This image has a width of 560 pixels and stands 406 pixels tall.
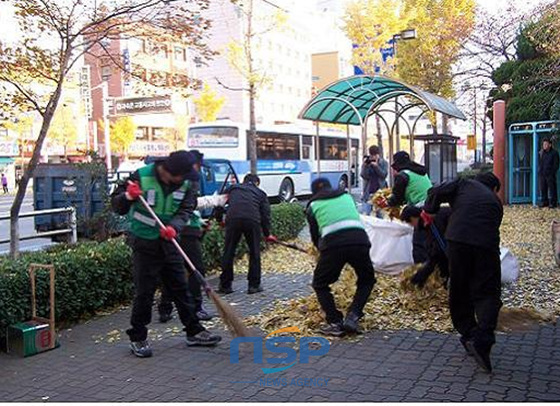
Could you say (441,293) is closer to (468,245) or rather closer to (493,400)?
(468,245)

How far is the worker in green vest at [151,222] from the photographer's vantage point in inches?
193

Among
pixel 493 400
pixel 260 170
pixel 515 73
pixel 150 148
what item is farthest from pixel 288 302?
pixel 150 148

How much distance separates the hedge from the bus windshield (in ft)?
47.3

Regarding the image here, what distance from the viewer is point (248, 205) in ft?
24.3

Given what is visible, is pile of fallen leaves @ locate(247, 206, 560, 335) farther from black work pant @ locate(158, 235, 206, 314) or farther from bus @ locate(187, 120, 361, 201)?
bus @ locate(187, 120, 361, 201)

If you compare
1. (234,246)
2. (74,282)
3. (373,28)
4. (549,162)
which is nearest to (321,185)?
(234,246)

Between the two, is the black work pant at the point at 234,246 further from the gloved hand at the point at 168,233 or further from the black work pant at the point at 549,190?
the black work pant at the point at 549,190

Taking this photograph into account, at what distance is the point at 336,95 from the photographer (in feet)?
39.1

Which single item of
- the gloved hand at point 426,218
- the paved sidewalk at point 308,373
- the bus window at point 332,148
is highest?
the bus window at point 332,148

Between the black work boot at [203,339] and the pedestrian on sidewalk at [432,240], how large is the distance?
2.07 metres

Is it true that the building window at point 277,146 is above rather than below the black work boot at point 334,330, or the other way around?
above

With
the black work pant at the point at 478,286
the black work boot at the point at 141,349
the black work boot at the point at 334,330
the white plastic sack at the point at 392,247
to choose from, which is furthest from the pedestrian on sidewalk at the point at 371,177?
the black work boot at the point at 141,349

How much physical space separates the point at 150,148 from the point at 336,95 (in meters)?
40.8

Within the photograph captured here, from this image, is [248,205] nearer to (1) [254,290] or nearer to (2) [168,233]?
(1) [254,290]
